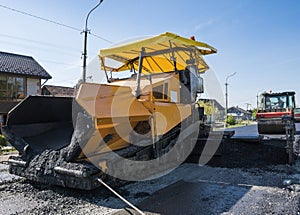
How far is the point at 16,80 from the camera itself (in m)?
15.7

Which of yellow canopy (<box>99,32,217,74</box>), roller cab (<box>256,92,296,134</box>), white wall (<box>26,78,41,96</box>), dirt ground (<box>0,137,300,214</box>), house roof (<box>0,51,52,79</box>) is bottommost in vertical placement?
dirt ground (<box>0,137,300,214</box>)

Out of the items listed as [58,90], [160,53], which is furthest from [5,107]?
[160,53]

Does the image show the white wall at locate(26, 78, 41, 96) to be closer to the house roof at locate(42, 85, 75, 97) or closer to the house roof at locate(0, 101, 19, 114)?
the house roof at locate(0, 101, 19, 114)

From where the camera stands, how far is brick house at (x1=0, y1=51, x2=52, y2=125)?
15023 millimetres

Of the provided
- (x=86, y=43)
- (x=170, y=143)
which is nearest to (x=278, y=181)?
(x=170, y=143)

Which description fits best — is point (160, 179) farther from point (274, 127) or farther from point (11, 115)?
point (274, 127)

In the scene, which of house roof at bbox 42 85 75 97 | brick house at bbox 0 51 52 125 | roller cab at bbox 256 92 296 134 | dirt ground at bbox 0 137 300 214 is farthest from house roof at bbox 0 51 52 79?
roller cab at bbox 256 92 296 134

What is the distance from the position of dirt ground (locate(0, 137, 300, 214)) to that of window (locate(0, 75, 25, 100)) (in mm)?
11178

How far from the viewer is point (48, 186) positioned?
13.3 ft

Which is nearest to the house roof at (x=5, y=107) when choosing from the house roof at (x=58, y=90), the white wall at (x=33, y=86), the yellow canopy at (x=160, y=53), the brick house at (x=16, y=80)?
the brick house at (x=16, y=80)

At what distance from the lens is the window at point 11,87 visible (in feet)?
49.6

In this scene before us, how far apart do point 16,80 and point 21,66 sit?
4.09 ft

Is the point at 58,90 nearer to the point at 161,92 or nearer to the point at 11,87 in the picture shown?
the point at 11,87

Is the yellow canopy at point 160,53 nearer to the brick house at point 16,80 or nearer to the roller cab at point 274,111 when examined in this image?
the roller cab at point 274,111
